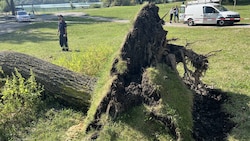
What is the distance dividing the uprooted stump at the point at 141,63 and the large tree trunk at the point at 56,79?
3.42 ft

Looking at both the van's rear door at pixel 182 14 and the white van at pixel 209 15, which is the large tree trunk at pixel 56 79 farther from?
the van's rear door at pixel 182 14

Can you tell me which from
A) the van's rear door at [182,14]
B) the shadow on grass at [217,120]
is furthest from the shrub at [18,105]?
the van's rear door at [182,14]

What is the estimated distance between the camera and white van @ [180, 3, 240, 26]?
2033cm

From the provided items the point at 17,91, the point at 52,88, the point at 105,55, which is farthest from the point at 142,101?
the point at 105,55

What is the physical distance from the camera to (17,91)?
568cm

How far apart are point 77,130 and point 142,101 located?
1316mm

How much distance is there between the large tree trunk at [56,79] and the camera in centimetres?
593

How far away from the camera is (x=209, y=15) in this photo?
21312 millimetres

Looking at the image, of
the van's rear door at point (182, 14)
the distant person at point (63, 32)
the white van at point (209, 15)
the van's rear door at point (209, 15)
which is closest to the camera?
the distant person at point (63, 32)

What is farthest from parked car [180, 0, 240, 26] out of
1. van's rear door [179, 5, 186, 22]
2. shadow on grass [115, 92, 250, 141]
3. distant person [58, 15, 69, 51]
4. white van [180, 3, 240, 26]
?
shadow on grass [115, 92, 250, 141]

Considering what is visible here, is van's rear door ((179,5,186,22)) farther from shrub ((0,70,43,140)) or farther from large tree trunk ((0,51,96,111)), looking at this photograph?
shrub ((0,70,43,140))

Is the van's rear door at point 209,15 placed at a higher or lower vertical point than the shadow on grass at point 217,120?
higher

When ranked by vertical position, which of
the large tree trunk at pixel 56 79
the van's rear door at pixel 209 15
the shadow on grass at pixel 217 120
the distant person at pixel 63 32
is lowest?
the shadow on grass at pixel 217 120

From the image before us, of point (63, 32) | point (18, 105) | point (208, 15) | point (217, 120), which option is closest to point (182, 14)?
point (208, 15)
